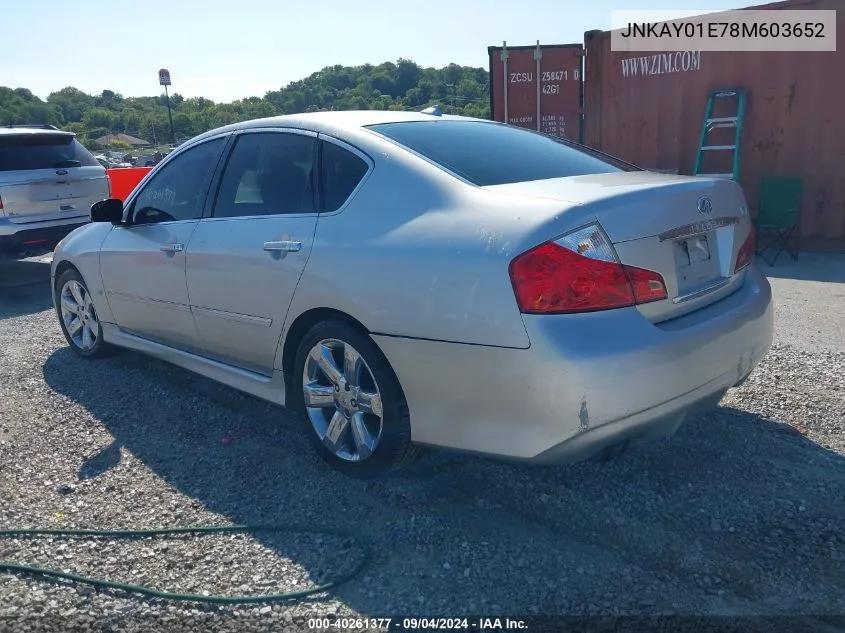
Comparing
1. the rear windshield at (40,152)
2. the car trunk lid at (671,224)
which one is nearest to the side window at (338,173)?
the car trunk lid at (671,224)

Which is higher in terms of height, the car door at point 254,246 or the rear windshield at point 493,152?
the rear windshield at point 493,152

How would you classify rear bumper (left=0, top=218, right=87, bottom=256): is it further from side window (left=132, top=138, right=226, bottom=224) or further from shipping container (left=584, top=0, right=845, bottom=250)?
shipping container (left=584, top=0, right=845, bottom=250)

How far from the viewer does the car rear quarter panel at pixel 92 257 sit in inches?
196

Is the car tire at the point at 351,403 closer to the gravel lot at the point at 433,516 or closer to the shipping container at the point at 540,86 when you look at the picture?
the gravel lot at the point at 433,516

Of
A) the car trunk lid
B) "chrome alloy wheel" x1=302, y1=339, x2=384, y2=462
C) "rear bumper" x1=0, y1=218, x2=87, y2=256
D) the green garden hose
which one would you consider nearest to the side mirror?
"chrome alloy wheel" x1=302, y1=339, x2=384, y2=462

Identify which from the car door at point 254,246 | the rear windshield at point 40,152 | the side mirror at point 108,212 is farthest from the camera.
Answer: the rear windshield at point 40,152

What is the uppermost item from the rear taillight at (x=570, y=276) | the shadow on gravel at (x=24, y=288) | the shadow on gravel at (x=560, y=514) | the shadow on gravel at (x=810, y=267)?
the rear taillight at (x=570, y=276)

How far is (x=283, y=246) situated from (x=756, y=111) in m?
7.40

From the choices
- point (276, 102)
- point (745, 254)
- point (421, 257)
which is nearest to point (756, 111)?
point (745, 254)

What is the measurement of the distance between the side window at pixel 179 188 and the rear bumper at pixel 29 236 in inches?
155

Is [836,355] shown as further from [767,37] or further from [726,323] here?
[767,37]

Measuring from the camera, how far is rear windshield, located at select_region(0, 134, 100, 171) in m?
7.96

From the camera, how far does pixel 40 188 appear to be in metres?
8.07

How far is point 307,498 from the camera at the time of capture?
3.27 meters
